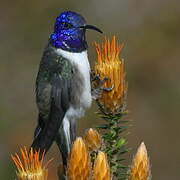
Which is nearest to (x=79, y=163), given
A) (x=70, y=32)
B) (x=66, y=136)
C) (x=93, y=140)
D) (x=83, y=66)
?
(x=93, y=140)

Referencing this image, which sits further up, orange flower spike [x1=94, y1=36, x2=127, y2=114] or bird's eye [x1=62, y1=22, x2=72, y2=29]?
bird's eye [x1=62, y1=22, x2=72, y2=29]

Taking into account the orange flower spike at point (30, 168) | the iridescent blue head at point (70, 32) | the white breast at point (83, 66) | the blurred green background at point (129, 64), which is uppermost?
the iridescent blue head at point (70, 32)

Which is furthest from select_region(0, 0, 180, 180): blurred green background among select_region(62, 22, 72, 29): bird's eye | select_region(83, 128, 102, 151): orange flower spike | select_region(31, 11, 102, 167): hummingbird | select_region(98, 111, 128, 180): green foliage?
select_region(83, 128, 102, 151): orange flower spike

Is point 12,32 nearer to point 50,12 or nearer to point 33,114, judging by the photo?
point 50,12

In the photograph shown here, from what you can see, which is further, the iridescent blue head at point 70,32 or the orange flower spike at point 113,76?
the iridescent blue head at point 70,32

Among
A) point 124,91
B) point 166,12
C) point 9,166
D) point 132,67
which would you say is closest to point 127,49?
point 132,67

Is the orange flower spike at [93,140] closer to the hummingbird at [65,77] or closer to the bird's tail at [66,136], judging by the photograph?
the bird's tail at [66,136]

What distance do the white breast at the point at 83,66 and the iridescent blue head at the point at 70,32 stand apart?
50 millimetres

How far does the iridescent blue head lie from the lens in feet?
23.0

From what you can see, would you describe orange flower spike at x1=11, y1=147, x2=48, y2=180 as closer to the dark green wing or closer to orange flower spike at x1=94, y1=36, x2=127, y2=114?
orange flower spike at x1=94, y1=36, x2=127, y2=114

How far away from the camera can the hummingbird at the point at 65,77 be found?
7.00 meters

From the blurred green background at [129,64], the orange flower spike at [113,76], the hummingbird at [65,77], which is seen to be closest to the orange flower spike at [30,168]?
the orange flower spike at [113,76]

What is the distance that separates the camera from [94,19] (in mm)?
14992

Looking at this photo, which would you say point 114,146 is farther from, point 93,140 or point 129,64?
point 129,64
